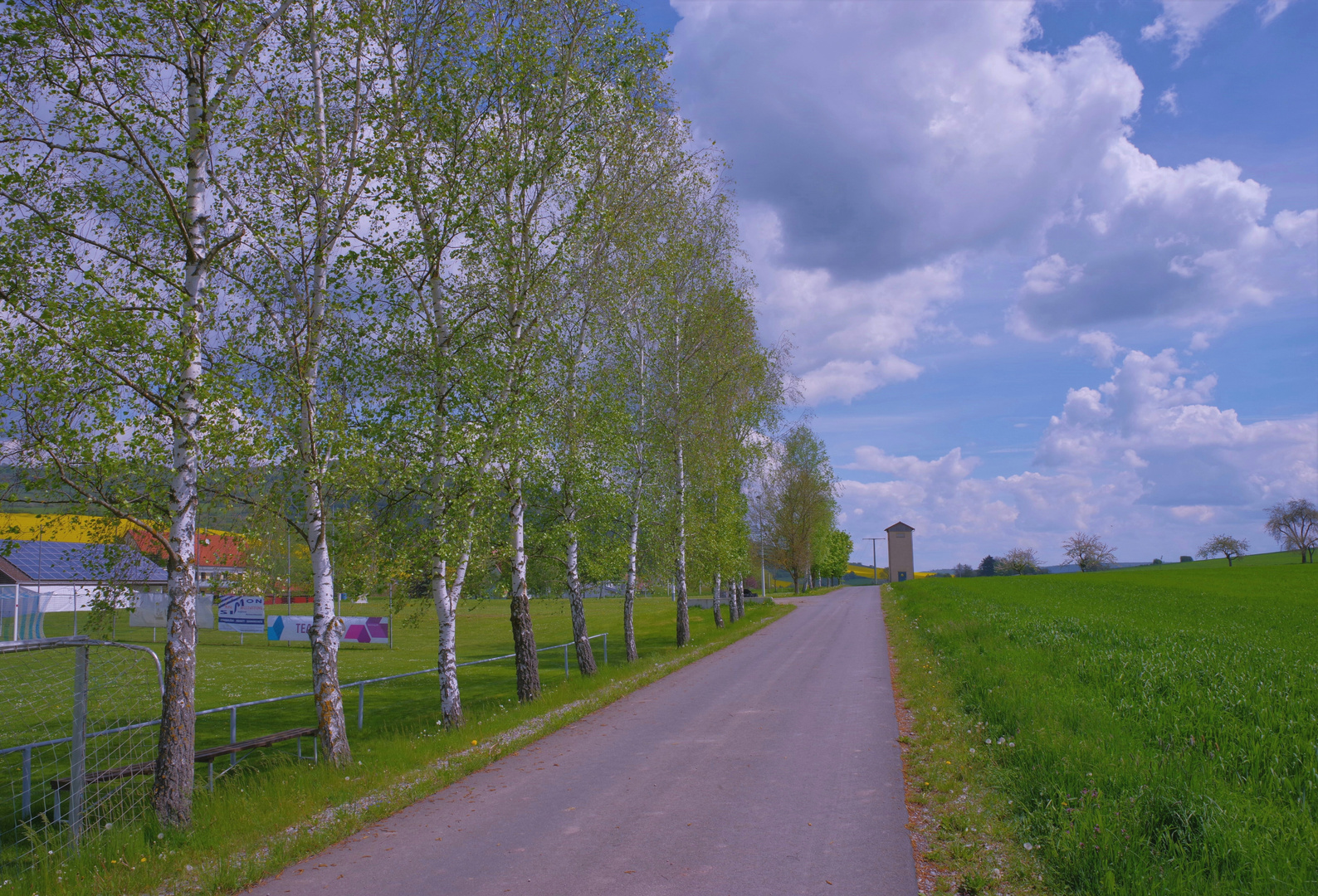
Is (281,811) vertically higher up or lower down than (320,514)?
lower down

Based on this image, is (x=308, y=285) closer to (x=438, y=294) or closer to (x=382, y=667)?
(x=438, y=294)

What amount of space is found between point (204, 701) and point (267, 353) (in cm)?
1518

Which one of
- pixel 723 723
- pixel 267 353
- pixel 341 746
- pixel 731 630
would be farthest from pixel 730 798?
pixel 731 630

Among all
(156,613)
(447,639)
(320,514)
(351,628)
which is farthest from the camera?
(156,613)

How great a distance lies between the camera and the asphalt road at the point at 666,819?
5996 mm

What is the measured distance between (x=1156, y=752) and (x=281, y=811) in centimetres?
923

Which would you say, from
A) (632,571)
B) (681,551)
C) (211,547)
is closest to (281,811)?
(211,547)

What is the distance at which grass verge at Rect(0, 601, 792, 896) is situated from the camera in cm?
645

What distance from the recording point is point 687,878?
591cm

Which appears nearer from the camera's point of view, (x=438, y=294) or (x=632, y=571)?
(x=438, y=294)

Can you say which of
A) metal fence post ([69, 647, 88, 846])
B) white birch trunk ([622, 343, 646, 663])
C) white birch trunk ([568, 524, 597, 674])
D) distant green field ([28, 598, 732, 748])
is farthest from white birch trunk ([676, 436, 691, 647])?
metal fence post ([69, 647, 88, 846])

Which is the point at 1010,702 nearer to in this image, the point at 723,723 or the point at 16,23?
the point at 723,723

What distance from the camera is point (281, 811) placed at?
812 cm

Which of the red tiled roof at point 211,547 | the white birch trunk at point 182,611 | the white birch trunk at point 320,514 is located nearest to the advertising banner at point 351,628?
the red tiled roof at point 211,547
